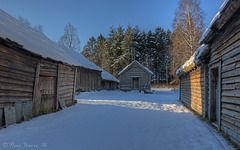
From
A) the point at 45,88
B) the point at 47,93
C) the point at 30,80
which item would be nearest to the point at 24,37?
the point at 30,80

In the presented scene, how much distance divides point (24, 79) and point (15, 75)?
1.57ft

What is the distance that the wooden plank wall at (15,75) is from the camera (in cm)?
458

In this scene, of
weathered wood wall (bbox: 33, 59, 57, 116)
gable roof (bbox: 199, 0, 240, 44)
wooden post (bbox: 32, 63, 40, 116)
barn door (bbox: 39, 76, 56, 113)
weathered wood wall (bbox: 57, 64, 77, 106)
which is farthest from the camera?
weathered wood wall (bbox: 57, 64, 77, 106)

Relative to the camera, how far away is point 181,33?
57.1ft

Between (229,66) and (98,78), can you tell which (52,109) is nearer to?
(229,66)

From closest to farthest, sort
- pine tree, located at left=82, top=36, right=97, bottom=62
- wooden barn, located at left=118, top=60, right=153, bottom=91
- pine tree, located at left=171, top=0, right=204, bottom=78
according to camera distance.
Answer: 1. pine tree, located at left=171, top=0, right=204, bottom=78
2. wooden barn, located at left=118, top=60, right=153, bottom=91
3. pine tree, located at left=82, top=36, right=97, bottom=62

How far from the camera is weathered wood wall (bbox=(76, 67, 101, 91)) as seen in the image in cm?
1707

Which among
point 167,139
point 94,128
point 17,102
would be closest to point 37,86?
point 17,102

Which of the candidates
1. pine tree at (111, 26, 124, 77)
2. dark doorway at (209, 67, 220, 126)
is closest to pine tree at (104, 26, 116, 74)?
pine tree at (111, 26, 124, 77)

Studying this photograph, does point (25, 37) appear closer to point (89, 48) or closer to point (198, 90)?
point (198, 90)

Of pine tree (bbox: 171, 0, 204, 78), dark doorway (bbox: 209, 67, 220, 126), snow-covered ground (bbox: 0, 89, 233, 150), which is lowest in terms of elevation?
snow-covered ground (bbox: 0, 89, 233, 150)

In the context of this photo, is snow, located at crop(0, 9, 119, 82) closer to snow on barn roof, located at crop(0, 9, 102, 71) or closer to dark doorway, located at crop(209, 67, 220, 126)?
snow on barn roof, located at crop(0, 9, 102, 71)

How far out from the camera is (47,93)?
7027 mm

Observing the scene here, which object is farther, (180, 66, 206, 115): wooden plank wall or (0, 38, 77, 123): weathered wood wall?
(180, 66, 206, 115): wooden plank wall
